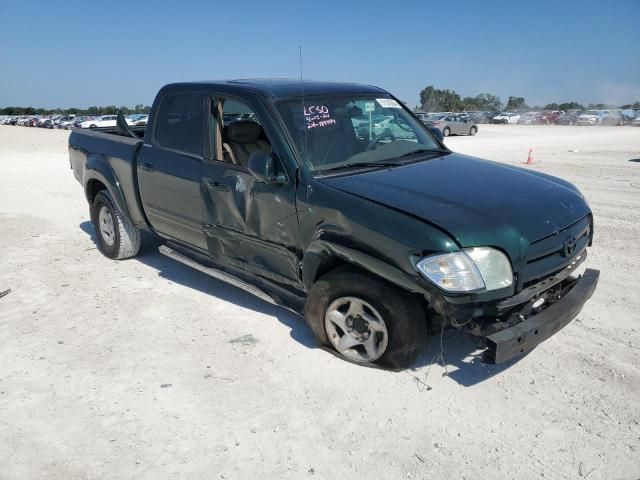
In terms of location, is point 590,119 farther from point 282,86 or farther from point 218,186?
point 218,186

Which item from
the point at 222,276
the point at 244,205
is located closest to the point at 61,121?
the point at 222,276

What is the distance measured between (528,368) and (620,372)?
0.58 m

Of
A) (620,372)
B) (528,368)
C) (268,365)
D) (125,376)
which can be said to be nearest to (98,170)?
(125,376)

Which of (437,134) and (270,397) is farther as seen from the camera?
(437,134)

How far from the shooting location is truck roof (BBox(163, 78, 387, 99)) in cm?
416

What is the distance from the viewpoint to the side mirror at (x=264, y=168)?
3684 mm

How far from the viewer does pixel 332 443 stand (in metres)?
2.97

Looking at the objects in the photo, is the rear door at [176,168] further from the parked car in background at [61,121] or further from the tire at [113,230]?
the parked car in background at [61,121]

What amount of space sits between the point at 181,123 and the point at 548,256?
10.4 feet

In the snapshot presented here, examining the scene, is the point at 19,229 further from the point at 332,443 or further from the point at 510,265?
the point at 510,265

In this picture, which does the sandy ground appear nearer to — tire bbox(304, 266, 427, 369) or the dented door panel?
tire bbox(304, 266, 427, 369)

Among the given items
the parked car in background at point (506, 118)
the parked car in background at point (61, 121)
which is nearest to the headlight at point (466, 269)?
the parked car in background at point (506, 118)

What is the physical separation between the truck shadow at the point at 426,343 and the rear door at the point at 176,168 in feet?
1.95

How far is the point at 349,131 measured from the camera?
4156mm
